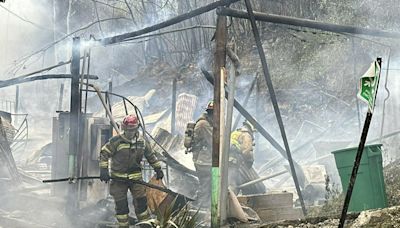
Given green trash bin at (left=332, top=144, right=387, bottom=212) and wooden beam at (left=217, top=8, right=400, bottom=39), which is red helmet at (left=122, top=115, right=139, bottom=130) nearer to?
wooden beam at (left=217, top=8, right=400, bottom=39)

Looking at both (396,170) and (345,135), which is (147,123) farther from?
(396,170)

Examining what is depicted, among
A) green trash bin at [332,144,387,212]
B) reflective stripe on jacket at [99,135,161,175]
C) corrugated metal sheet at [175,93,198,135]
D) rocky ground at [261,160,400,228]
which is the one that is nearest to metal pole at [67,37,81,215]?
reflective stripe on jacket at [99,135,161,175]

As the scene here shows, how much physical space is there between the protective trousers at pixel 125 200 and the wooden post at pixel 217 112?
2376 millimetres

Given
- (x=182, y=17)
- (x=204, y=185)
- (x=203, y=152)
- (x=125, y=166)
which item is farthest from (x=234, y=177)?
(x=182, y=17)

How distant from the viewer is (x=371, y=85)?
3.61 m

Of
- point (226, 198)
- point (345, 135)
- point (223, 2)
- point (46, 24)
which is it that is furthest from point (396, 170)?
point (46, 24)

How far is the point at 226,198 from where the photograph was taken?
5.86 m

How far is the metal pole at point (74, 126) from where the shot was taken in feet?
28.6

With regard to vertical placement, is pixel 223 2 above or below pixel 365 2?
below

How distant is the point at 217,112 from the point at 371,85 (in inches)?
104

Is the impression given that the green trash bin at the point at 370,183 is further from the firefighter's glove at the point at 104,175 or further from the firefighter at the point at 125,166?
the firefighter's glove at the point at 104,175

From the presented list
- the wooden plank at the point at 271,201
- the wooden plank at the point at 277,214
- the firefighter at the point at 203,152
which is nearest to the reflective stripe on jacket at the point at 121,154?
the firefighter at the point at 203,152

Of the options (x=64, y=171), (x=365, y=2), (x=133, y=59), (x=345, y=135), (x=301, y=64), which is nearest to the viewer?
(x=64, y=171)

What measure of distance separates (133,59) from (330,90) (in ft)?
55.8
